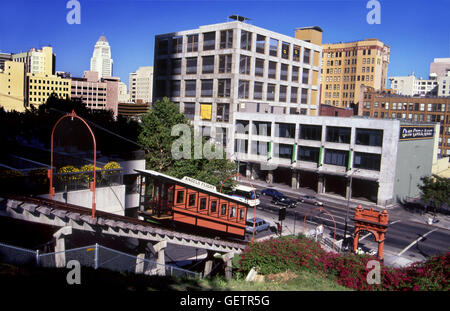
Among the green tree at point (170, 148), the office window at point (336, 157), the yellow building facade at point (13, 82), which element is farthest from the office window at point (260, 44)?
the yellow building facade at point (13, 82)

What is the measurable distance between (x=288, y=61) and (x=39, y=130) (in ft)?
175

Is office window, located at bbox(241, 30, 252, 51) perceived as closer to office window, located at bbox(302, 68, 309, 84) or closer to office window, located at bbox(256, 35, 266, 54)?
office window, located at bbox(256, 35, 266, 54)

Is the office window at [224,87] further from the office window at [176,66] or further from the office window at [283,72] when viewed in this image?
the office window at [283,72]

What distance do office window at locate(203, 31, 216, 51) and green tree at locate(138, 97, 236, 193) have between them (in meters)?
35.0

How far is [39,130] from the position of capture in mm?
36750

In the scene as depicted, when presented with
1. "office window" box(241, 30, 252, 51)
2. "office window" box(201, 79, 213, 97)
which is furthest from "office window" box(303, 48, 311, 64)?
"office window" box(201, 79, 213, 97)

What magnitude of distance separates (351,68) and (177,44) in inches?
2717

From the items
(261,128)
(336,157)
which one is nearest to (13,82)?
(261,128)

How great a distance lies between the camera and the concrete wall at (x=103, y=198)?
76.6 feet

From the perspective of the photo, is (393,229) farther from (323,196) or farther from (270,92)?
(270,92)

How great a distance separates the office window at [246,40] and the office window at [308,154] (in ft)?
69.8

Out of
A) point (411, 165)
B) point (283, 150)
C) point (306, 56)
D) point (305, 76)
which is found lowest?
point (411, 165)

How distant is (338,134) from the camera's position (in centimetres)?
5778
